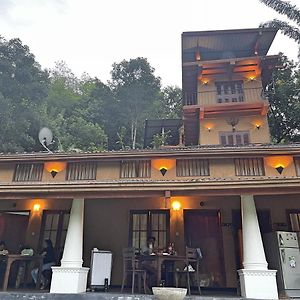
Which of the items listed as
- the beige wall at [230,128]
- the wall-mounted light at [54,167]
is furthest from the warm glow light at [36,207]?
the beige wall at [230,128]

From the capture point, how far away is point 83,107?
2814cm

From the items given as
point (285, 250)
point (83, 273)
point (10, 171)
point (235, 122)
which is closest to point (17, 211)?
point (10, 171)

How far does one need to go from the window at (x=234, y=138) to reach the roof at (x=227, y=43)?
4.22 metres

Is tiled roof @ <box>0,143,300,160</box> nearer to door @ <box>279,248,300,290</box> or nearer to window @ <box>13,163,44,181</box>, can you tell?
window @ <box>13,163,44,181</box>

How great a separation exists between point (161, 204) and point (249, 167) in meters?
2.76

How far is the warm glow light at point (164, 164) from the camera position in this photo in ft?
26.9

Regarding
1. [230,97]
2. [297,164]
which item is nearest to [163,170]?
[297,164]

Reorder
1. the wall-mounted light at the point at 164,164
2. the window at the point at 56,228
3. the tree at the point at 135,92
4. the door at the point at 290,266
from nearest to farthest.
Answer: the door at the point at 290,266, the wall-mounted light at the point at 164,164, the window at the point at 56,228, the tree at the point at 135,92

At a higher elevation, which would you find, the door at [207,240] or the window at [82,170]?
the window at [82,170]

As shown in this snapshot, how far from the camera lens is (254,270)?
6328mm

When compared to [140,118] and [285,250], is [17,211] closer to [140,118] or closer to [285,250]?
[285,250]

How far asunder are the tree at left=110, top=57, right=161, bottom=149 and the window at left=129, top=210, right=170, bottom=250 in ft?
58.2

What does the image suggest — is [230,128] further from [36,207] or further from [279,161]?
[36,207]

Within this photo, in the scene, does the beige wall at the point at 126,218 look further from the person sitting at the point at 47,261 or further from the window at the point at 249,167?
the window at the point at 249,167
